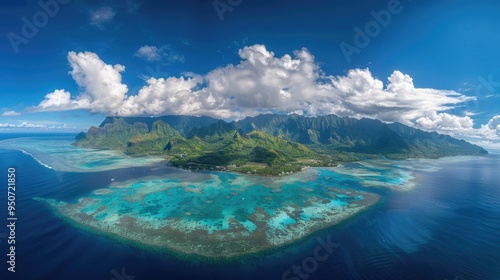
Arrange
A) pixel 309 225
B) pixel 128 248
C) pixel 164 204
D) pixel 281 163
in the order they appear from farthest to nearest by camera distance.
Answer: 1. pixel 281 163
2. pixel 164 204
3. pixel 309 225
4. pixel 128 248

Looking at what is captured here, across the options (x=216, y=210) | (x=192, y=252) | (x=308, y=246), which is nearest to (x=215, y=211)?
(x=216, y=210)

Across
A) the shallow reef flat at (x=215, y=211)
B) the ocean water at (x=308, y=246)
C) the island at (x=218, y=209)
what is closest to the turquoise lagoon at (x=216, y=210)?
the shallow reef flat at (x=215, y=211)

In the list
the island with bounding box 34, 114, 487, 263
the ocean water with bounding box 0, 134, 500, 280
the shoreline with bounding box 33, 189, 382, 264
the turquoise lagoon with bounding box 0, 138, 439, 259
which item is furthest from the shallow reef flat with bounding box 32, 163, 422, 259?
the ocean water with bounding box 0, 134, 500, 280

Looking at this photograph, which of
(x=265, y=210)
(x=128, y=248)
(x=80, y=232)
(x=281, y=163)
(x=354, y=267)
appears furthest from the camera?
(x=281, y=163)

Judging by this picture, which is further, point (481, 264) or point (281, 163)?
A: point (281, 163)

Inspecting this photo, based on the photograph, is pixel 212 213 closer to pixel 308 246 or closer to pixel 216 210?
pixel 216 210

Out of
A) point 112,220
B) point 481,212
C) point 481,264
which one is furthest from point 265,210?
point 481,212

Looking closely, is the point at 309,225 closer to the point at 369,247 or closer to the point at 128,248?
the point at 369,247

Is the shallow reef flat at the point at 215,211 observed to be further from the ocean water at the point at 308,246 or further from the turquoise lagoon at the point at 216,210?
the ocean water at the point at 308,246

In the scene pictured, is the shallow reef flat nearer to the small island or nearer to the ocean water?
the small island
